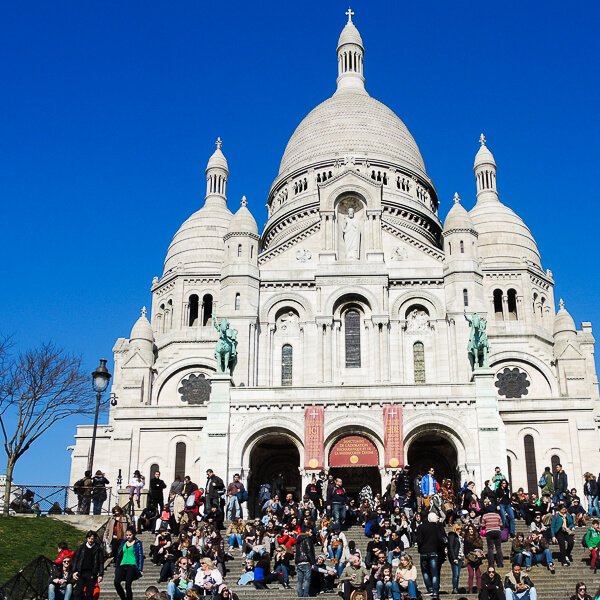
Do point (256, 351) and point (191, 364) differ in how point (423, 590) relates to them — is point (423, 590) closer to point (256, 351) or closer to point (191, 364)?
point (256, 351)

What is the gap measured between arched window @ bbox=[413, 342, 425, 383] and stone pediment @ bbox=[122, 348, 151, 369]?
17164mm

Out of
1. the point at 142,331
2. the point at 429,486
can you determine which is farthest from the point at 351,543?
the point at 142,331

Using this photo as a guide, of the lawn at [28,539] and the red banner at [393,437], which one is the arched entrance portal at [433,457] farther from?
the lawn at [28,539]

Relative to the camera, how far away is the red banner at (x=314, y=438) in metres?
39.7

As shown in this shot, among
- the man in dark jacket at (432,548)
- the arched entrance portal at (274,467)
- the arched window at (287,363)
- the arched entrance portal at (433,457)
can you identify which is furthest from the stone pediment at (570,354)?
the man in dark jacket at (432,548)

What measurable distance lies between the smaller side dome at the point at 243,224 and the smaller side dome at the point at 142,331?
9.91m

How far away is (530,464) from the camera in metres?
47.8

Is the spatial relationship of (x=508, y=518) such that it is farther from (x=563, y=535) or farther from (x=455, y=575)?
(x=455, y=575)

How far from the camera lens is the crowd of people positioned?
70.2 ft

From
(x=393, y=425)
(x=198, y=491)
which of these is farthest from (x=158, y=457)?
(x=198, y=491)

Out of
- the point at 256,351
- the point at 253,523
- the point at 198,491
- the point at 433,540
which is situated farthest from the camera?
the point at 256,351

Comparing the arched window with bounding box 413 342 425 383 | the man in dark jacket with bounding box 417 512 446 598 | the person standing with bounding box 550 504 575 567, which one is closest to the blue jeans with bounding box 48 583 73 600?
the man in dark jacket with bounding box 417 512 446 598

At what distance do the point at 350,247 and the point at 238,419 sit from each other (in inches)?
522

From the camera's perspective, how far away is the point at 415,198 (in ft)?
214
